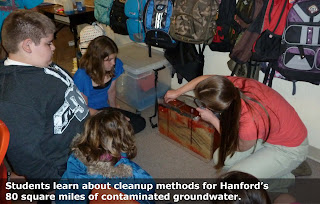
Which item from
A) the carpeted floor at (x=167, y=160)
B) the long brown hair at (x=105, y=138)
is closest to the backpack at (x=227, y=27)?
the carpeted floor at (x=167, y=160)

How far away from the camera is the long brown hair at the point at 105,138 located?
142 cm

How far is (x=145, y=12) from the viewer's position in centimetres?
267

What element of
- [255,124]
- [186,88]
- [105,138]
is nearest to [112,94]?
[186,88]

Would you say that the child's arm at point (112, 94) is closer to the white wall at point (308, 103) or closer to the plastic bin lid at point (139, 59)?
the plastic bin lid at point (139, 59)

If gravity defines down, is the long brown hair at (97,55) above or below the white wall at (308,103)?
above

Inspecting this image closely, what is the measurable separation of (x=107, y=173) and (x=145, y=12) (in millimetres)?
1757

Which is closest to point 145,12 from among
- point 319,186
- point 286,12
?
point 286,12

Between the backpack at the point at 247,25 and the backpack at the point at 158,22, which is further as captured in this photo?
the backpack at the point at 158,22

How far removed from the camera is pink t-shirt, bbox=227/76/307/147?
64.8 inches

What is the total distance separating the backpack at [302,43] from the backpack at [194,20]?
59 cm

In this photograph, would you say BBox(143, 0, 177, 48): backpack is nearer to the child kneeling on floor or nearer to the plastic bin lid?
A: the plastic bin lid

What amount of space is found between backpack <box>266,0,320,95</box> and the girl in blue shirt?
4.36 feet

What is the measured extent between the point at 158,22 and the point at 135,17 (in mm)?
302

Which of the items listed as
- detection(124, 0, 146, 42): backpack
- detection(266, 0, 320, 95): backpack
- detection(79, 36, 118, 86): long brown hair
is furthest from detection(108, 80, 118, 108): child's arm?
detection(266, 0, 320, 95): backpack
